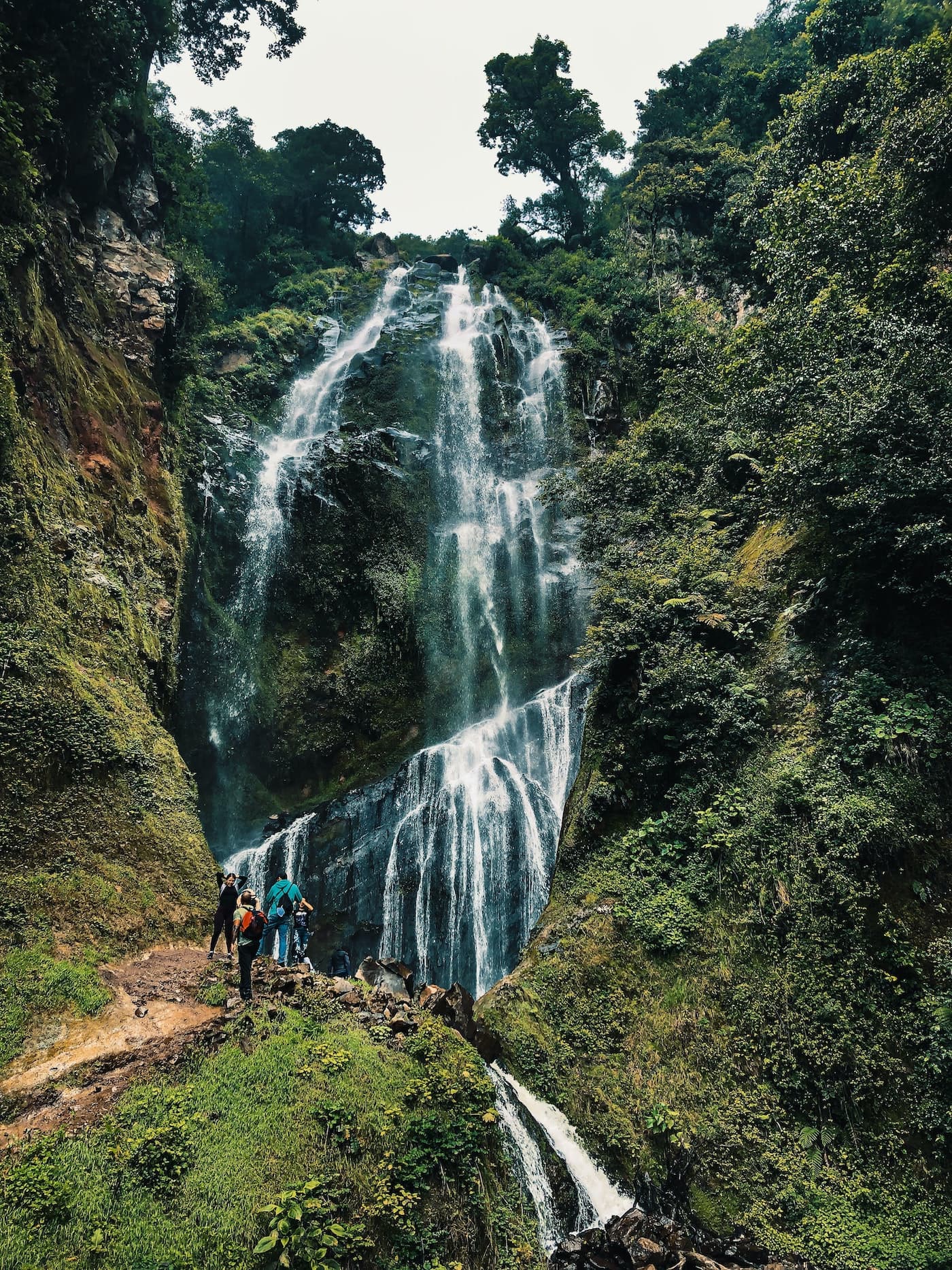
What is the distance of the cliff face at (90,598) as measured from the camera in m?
8.40

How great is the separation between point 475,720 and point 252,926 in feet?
36.4

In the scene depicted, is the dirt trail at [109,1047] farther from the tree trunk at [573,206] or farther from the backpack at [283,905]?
the tree trunk at [573,206]

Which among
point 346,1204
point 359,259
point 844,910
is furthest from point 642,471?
point 359,259

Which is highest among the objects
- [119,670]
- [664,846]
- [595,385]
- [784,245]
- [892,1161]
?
[595,385]

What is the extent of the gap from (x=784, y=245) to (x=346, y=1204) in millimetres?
16843

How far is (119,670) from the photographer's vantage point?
1130 centimetres

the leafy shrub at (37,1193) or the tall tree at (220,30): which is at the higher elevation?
the tall tree at (220,30)

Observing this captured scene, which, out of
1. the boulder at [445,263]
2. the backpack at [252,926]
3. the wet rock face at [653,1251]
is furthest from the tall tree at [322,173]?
the wet rock face at [653,1251]

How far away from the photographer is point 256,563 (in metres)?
19.6

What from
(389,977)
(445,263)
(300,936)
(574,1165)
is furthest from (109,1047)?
(445,263)

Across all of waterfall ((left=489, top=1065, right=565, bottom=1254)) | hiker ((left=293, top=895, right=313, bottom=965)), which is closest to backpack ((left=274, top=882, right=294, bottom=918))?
hiker ((left=293, top=895, right=313, bottom=965))

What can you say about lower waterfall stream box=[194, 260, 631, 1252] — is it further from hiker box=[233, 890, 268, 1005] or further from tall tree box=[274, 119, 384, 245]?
tall tree box=[274, 119, 384, 245]

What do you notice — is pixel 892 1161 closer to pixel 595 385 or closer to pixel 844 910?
pixel 844 910

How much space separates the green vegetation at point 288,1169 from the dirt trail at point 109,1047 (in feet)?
0.86
